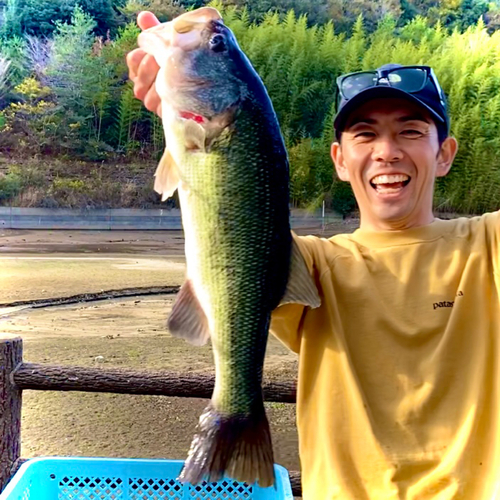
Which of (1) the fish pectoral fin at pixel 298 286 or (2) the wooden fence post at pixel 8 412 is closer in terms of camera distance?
(1) the fish pectoral fin at pixel 298 286

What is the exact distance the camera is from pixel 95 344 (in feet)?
19.7

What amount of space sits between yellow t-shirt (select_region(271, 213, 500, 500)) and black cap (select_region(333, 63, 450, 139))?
0.93ft

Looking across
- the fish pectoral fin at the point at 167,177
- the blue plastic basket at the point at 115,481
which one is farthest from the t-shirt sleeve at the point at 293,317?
the blue plastic basket at the point at 115,481

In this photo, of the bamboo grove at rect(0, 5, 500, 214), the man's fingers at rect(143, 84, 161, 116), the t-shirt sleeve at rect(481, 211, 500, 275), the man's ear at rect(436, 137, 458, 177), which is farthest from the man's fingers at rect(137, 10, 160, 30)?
the bamboo grove at rect(0, 5, 500, 214)

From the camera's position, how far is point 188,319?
4.15 ft

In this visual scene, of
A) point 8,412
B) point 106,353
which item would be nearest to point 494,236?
point 8,412

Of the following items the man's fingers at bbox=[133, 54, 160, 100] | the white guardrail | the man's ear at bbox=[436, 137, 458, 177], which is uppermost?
the man's fingers at bbox=[133, 54, 160, 100]

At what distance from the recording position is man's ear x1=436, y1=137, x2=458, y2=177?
1.51m

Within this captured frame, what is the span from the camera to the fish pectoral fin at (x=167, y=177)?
1232mm

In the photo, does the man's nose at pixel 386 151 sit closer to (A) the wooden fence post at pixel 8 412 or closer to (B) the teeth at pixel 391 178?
(B) the teeth at pixel 391 178

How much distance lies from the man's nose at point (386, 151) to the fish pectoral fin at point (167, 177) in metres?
0.51

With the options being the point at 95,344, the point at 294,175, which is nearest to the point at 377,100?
the point at 95,344

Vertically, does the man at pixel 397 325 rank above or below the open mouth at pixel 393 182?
below

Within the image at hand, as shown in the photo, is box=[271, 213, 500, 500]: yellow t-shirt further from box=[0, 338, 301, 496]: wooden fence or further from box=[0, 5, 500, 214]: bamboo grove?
box=[0, 5, 500, 214]: bamboo grove
